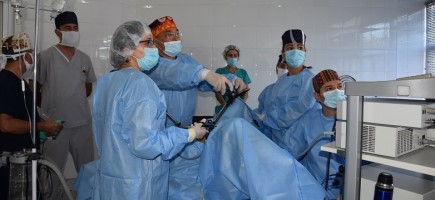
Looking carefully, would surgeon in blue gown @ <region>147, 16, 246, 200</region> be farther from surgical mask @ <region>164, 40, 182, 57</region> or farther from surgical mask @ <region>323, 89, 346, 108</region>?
surgical mask @ <region>323, 89, 346, 108</region>

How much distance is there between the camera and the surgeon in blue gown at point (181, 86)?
4.86ft

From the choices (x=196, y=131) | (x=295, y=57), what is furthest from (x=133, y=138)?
(x=295, y=57)

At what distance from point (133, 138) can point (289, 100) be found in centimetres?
125

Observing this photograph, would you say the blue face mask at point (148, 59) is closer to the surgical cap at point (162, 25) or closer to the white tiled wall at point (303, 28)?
the surgical cap at point (162, 25)

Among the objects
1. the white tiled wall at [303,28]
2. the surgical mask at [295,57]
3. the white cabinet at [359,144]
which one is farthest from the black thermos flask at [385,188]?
the white tiled wall at [303,28]

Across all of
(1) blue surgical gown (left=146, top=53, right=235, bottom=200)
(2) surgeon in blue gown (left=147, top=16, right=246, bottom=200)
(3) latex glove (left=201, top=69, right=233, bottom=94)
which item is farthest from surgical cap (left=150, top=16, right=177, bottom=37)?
(3) latex glove (left=201, top=69, right=233, bottom=94)

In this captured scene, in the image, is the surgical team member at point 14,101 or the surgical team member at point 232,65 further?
the surgical team member at point 232,65

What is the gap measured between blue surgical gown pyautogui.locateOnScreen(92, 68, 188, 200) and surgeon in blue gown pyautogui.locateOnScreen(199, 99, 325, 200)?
0.16 m

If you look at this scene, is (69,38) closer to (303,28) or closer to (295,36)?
(295,36)

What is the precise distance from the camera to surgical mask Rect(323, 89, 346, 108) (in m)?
1.65

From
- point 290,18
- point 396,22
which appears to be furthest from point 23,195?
point 396,22

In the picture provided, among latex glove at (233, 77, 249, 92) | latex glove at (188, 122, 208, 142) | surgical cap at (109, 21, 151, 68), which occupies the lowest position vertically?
latex glove at (188, 122, 208, 142)

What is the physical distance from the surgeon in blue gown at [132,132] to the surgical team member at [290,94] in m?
0.74

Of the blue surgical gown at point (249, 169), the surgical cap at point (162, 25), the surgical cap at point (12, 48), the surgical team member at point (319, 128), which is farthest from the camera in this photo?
the surgical cap at point (162, 25)
